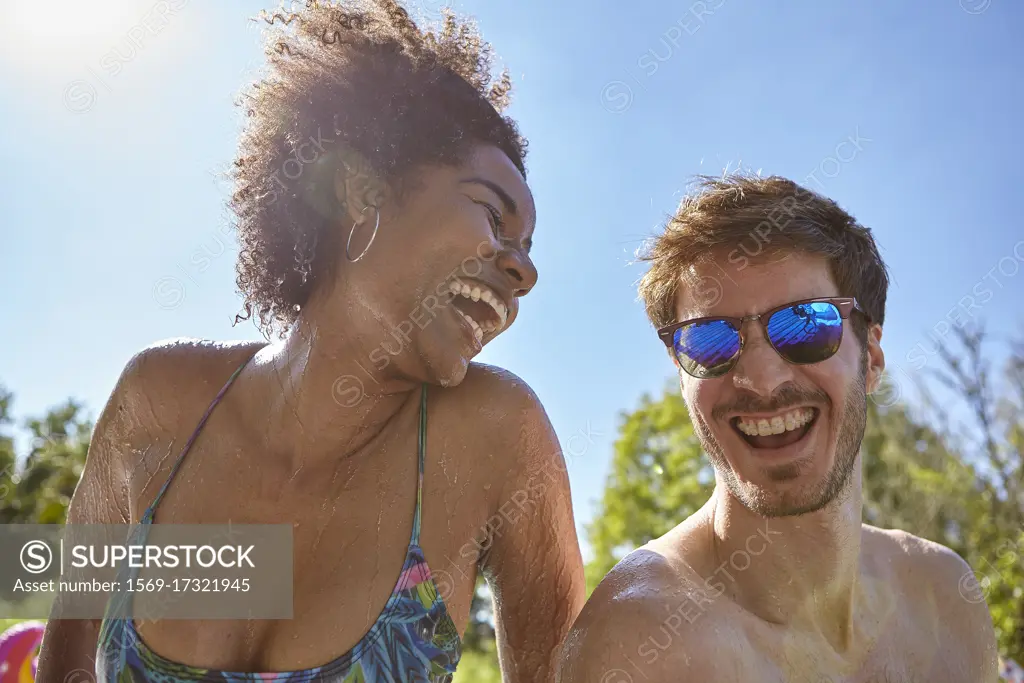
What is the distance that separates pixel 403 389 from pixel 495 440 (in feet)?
0.95

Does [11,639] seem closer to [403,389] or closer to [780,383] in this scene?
[403,389]

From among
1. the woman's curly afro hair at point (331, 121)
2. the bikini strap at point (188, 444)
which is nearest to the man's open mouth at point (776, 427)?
the woman's curly afro hair at point (331, 121)

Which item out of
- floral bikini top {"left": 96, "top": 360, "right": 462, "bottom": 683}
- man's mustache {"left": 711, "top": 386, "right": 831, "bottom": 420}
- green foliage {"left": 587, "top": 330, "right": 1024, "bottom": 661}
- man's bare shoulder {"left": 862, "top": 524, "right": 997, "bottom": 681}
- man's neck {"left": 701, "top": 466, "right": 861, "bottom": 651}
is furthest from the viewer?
green foliage {"left": 587, "top": 330, "right": 1024, "bottom": 661}

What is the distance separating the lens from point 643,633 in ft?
6.91

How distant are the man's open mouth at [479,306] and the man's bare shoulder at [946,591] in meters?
1.79

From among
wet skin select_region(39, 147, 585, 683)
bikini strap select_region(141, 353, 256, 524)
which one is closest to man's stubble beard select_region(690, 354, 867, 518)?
wet skin select_region(39, 147, 585, 683)

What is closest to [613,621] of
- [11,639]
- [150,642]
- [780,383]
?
[780,383]

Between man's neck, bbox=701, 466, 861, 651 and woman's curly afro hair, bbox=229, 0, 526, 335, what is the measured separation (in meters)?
1.37

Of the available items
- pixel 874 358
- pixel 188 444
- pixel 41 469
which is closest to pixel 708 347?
pixel 874 358

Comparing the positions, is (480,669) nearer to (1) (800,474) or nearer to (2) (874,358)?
(2) (874,358)

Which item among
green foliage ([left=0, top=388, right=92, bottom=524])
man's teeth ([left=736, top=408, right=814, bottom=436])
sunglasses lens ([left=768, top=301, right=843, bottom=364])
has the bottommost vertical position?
man's teeth ([left=736, top=408, right=814, bottom=436])

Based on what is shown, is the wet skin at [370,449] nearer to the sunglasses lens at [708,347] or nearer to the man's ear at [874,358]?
the sunglasses lens at [708,347]

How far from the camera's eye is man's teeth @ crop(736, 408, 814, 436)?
2.26 meters

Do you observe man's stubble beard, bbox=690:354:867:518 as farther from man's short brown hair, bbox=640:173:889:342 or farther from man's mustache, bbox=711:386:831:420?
man's short brown hair, bbox=640:173:889:342
